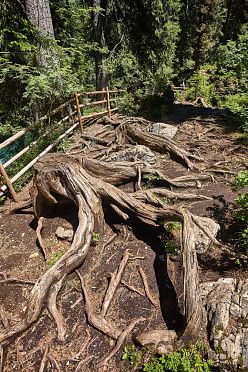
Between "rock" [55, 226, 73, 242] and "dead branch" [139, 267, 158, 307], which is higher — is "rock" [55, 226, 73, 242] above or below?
above

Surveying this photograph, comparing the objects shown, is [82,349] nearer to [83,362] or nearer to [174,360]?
[83,362]

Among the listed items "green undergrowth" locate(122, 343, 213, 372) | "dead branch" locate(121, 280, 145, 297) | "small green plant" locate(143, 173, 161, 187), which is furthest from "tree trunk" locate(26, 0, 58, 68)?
"green undergrowth" locate(122, 343, 213, 372)

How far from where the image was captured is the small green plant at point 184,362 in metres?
2.72

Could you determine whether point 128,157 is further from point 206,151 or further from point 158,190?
point 206,151

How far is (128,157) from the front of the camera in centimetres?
699

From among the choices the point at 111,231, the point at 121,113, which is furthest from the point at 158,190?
the point at 121,113

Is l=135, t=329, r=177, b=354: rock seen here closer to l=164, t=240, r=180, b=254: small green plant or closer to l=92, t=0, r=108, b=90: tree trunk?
l=164, t=240, r=180, b=254: small green plant

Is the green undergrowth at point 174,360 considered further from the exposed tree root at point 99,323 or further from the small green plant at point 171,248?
the small green plant at point 171,248

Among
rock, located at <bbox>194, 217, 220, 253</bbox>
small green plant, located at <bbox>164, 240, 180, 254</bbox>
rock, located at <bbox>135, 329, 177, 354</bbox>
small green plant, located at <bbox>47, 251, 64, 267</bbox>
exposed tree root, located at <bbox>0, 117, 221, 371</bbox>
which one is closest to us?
rock, located at <bbox>135, 329, 177, 354</bbox>

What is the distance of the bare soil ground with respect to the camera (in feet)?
10.6

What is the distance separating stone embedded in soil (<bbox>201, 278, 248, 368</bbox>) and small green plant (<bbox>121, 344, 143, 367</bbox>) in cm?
78

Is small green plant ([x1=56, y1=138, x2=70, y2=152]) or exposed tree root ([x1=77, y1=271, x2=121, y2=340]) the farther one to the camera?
small green plant ([x1=56, y1=138, x2=70, y2=152])

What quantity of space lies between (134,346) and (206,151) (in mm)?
6258

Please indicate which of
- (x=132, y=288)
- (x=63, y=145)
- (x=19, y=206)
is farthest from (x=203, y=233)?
(x=63, y=145)
